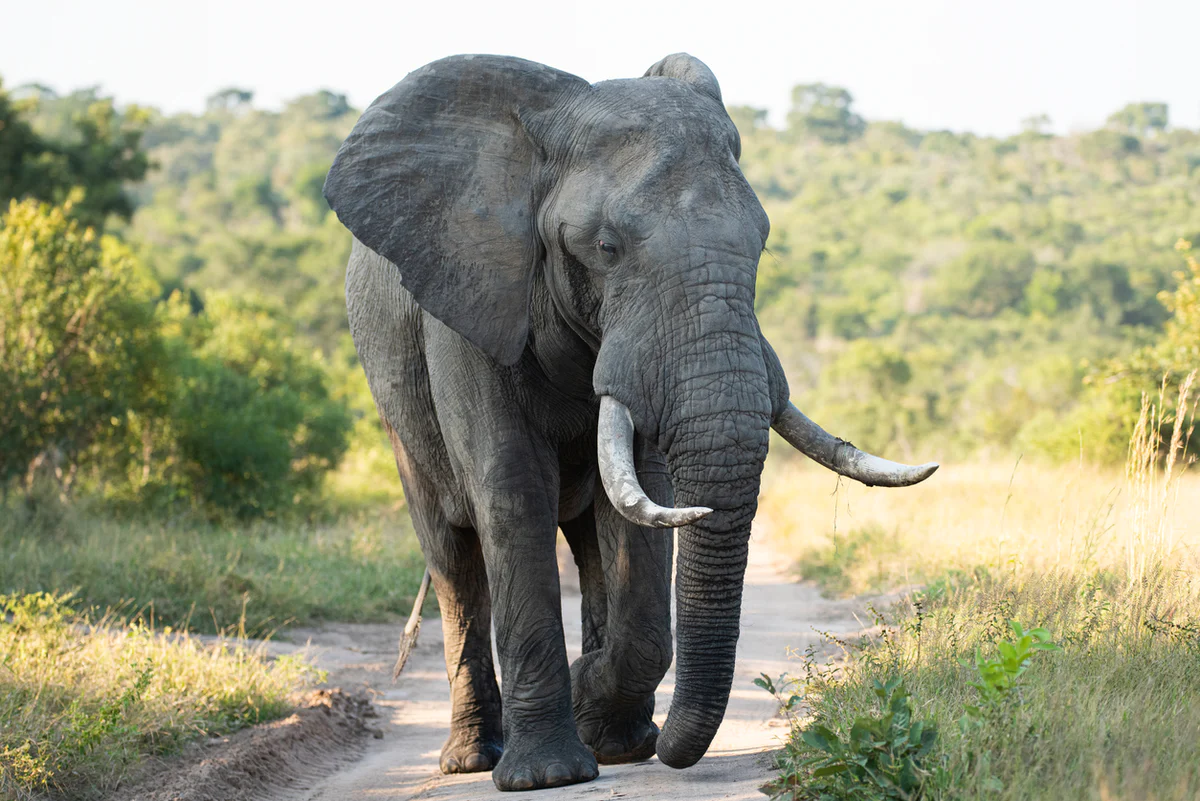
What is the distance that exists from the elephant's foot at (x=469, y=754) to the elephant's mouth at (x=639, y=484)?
2032mm

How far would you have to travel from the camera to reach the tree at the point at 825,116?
11925 cm

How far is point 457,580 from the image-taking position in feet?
19.7

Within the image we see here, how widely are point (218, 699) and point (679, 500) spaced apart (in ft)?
11.4

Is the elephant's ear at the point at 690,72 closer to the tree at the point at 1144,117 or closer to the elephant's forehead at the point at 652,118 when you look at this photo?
the elephant's forehead at the point at 652,118

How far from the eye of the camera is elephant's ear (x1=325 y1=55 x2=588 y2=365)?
15.4 ft

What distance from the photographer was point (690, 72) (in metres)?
4.81

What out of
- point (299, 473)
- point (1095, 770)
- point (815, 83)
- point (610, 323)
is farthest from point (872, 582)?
point (815, 83)

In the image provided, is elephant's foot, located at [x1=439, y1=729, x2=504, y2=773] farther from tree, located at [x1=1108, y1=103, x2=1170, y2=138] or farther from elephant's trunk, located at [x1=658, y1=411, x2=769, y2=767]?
tree, located at [x1=1108, y1=103, x2=1170, y2=138]

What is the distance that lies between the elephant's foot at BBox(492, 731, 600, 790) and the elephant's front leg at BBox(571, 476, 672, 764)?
338 mm

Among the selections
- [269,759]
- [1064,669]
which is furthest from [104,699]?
[1064,669]

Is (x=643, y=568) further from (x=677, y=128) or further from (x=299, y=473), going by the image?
(x=299, y=473)

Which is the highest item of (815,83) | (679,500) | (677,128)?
(815,83)

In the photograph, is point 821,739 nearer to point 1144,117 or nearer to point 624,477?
point 624,477

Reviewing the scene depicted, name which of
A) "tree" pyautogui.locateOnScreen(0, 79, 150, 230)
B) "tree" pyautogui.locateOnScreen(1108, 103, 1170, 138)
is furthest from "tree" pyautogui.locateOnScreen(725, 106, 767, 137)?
"tree" pyautogui.locateOnScreen(0, 79, 150, 230)
